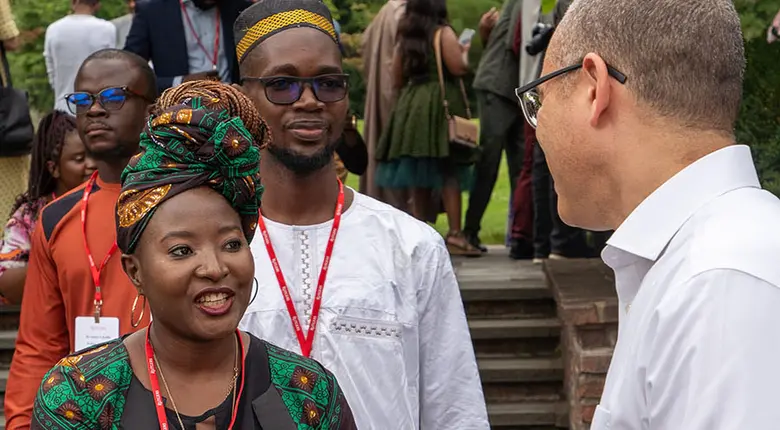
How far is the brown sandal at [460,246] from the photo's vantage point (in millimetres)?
8852

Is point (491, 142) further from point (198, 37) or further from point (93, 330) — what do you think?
point (93, 330)

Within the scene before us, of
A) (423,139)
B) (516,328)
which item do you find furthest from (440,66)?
(516,328)

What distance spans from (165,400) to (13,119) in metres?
5.32

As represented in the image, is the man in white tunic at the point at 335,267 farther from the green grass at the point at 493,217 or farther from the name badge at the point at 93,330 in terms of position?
the green grass at the point at 493,217

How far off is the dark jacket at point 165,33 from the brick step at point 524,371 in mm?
2377

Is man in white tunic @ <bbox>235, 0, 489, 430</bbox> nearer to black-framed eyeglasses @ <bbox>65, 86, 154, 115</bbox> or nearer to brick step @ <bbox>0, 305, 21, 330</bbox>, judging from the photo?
black-framed eyeglasses @ <bbox>65, 86, 154, 115</bbox>

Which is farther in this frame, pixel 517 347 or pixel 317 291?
pixel 517 347

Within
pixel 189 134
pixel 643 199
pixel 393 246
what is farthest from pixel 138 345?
pixel 643 199

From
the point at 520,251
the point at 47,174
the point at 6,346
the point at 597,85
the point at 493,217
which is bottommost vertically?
the point at 493,217

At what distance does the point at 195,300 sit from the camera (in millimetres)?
2734

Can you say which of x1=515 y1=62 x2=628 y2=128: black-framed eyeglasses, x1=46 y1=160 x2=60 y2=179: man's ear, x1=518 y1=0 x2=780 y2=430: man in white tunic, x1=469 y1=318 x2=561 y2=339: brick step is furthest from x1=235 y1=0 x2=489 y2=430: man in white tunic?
x1=469 y1=318 x2=561 y2=339: brick step

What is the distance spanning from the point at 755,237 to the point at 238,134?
1.24 m

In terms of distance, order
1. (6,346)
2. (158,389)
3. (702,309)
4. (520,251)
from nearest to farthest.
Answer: (702,309) → (158,389) → (6,346) → (520,251)

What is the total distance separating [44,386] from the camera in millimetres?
2658
